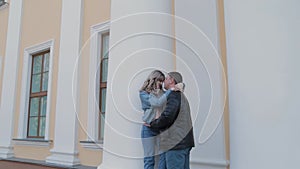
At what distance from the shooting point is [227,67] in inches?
120

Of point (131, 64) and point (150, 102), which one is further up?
point (131, 64)

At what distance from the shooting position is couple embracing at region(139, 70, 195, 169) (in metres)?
2.37

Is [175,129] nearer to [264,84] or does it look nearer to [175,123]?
[175,123]

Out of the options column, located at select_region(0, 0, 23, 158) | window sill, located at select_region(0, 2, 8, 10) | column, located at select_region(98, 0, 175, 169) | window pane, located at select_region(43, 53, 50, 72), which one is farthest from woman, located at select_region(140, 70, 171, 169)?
window sill, located at select_region(0, 2, 8, 10)

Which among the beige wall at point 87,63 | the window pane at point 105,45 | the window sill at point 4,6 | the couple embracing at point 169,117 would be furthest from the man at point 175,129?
the window sill at point 4,6

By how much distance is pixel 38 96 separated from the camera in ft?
19.3

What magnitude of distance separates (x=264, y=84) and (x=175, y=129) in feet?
3.24

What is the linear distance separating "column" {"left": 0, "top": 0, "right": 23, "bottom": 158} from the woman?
4.48 m

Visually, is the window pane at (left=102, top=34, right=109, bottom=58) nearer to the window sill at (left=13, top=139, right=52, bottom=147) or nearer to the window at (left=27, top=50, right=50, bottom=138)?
the window at (left=27, top=50, right=50, bottom=138)

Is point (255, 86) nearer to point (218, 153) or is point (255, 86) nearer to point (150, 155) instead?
point (218, 153)

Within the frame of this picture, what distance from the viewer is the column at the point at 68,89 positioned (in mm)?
4809

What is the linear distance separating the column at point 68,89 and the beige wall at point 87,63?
0.09 meters

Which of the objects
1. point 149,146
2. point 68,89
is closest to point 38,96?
point 68,89

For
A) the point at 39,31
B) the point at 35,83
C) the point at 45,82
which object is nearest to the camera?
the point at 45,82
